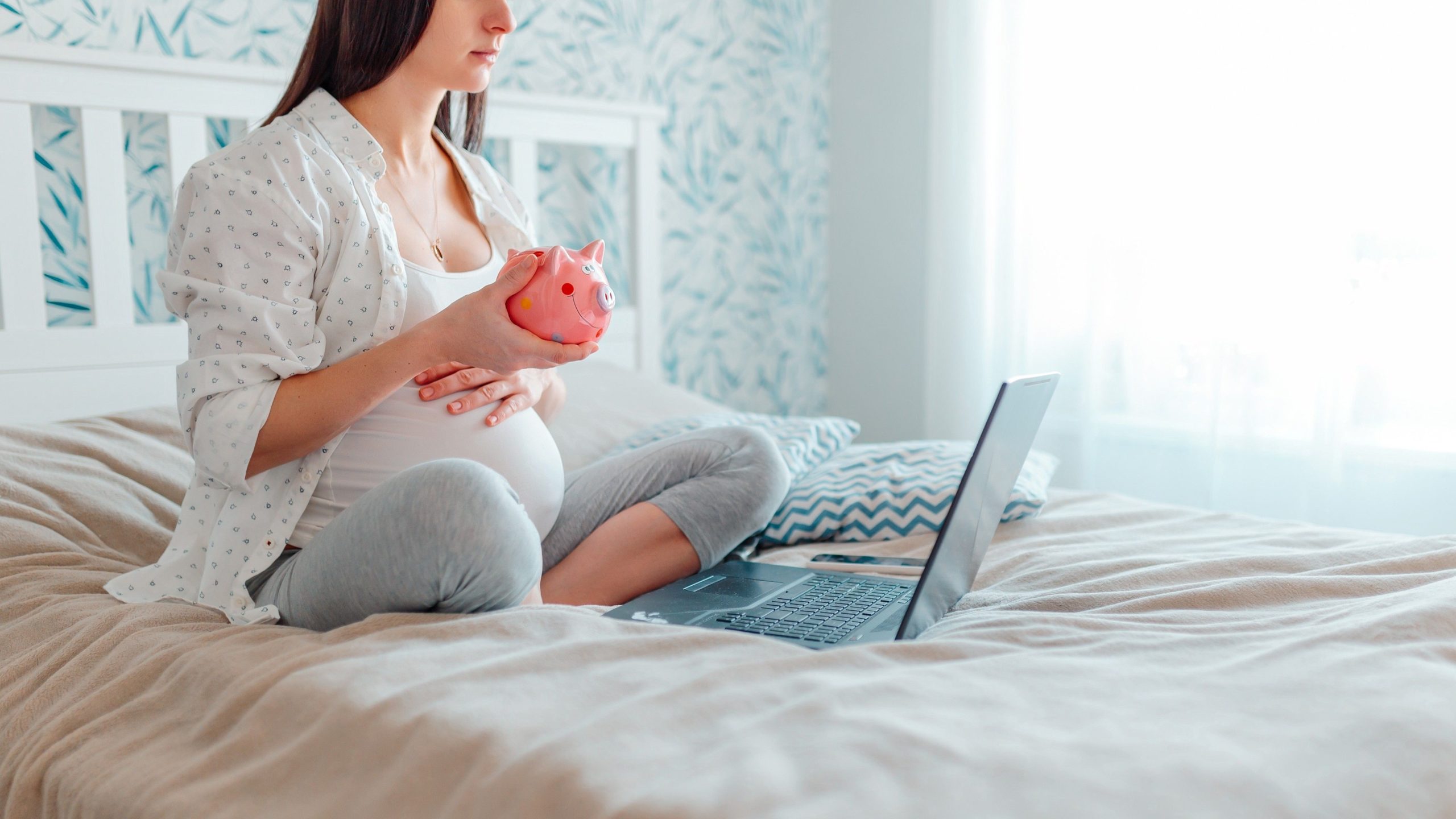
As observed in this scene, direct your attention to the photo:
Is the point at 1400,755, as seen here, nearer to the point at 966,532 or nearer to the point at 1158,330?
the point at 966,532

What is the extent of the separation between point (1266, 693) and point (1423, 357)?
1385 millimetres

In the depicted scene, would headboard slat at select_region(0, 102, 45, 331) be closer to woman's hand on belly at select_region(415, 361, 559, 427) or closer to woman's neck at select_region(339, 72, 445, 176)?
woman's neck at select_region(339, 72, 445, 176)

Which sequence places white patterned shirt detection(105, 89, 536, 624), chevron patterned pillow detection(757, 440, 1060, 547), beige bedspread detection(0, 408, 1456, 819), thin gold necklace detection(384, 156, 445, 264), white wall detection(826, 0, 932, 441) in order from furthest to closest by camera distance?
white wall detection(826, 0, 932, 441) → chevron patterned pillow detection(757, 440, 1060, 547) → thin gold necklace detection(384, 156, 445, 264) → white patterned shirt detection(105, 89, 536, 624) → beige bedspread detection(0, 408, 1456, 819)

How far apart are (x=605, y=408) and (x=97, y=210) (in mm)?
717

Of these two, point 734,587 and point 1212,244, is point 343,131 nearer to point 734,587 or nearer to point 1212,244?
point 734,587

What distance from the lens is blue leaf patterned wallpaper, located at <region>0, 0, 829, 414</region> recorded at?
153 centimetres

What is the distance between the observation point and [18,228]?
1.36m

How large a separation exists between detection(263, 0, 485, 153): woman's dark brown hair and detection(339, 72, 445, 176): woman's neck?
1cm

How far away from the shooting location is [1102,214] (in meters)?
2.11

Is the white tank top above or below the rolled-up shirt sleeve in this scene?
below

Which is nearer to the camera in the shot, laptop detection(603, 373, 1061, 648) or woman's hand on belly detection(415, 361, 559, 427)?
laptop detection(603, 373, 1061, 648)

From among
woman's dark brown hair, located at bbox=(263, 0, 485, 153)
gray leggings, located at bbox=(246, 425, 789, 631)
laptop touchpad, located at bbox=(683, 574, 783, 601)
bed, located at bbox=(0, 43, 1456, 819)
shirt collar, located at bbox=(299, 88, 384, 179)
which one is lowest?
laptop touchpad, located at bbox=(683, 574, 783, 601)

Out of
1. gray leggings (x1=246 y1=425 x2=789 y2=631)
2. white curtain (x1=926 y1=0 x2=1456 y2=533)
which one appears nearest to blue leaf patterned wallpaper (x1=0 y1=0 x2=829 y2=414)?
white curtain (x1=926 y1=0 x2=1456 y2=533)

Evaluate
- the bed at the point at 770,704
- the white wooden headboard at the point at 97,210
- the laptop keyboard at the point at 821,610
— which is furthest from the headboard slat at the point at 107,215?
the laptop keyboard at the point at 821,610
